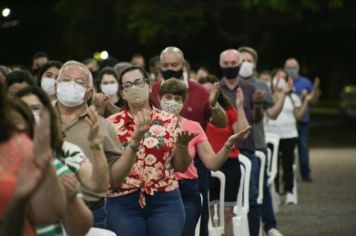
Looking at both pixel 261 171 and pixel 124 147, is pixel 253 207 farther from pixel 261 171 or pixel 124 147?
pixel 124 147

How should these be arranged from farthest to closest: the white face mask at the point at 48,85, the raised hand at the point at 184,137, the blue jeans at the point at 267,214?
1. the blue jeans at the point at 267,214
2. the white face mask at the point at 48,85
3. the raised hand at the point at 184,137

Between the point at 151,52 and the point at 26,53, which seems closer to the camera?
the point at 151,52

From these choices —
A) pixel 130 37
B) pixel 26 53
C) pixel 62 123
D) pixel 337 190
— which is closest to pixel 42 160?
pixel 62 123

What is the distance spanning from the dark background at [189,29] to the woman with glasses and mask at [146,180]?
2780 cm

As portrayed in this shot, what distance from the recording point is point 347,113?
137 feet

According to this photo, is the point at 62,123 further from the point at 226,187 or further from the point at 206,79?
the point at 206,79

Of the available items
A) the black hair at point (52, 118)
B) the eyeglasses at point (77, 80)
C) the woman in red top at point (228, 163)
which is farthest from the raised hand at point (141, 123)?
the woman in red top at point (228, 163)

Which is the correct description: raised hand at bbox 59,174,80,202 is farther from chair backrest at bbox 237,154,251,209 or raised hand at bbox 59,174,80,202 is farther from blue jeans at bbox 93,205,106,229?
chair backrest at bbox 237,154,251,209

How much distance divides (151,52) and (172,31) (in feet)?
44.0

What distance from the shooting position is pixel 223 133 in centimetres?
1309

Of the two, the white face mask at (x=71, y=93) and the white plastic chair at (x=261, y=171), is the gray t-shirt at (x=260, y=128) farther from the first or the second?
the white face mask at (x=71, y=93)

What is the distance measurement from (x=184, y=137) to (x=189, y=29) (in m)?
33.8

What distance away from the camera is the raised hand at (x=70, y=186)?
601cm

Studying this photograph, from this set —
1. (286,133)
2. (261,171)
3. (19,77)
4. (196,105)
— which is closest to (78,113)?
(19,77)
